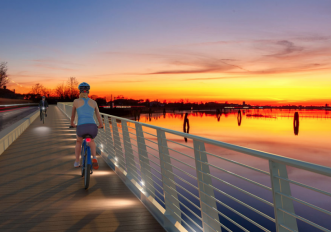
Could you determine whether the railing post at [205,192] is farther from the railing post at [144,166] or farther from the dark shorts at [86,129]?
the dark shorts at [86,129]

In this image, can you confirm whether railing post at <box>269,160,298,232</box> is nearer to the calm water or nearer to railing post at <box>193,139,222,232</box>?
the calm water

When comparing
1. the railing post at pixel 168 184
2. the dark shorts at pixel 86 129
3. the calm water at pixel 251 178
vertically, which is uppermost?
the dark shorts at pixel 86 129

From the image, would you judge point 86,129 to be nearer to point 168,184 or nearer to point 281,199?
point 168,184

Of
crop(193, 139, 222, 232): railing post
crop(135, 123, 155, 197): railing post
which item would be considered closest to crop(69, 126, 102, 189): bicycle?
crop(135, 123, 155, 197): railing post

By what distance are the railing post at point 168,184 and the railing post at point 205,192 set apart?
2.62 ft

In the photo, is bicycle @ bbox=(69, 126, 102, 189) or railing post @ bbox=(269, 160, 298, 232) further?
bicycle @ bbox=(69, 126, 102, 189)

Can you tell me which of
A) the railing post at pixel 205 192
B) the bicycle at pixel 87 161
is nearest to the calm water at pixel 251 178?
the railing post at pixel 205 192

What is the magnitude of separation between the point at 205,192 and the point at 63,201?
3.08 meters

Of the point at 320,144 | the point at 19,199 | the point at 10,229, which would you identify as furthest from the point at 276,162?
the point at 320,144

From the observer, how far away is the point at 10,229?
14.0ft

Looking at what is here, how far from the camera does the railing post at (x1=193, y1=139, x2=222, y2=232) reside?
3.37m

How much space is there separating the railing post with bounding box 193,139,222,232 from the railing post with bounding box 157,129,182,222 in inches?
31.4

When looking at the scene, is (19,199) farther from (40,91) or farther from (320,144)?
(40,91)

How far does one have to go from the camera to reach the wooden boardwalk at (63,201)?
449cm
